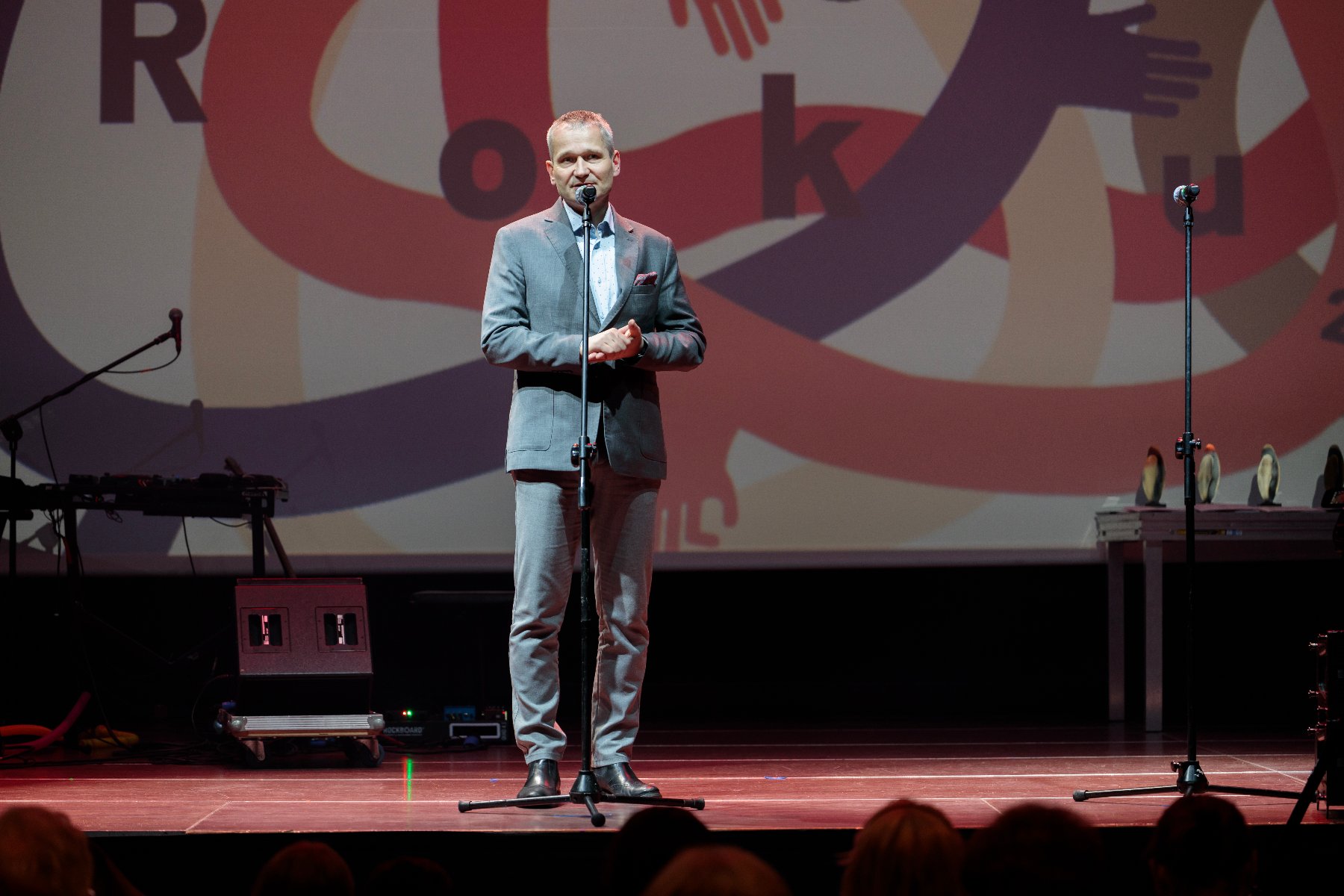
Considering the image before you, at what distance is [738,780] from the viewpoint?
3607 mm

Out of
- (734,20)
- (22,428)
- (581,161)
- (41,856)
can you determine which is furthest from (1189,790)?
(22,428)

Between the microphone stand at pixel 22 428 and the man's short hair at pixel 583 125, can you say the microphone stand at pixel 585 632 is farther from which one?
the microphone stand at pixel 22 428

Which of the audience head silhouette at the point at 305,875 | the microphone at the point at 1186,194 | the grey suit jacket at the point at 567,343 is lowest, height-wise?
the audience head silhouette at the point at 305,875

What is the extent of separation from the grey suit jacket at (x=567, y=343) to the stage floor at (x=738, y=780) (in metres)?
0.80

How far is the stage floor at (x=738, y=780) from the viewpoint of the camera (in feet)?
9.47

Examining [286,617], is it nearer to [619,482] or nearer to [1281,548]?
[619,482]

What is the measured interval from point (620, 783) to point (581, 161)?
1382mm

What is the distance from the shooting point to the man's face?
3.10 metres

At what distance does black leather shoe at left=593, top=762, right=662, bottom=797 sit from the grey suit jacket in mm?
659

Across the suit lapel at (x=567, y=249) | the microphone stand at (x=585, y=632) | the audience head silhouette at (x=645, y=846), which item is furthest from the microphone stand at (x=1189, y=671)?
the audience head silhouette at (x=645, y=846)

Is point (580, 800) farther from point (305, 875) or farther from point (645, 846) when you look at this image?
point (305, 875)

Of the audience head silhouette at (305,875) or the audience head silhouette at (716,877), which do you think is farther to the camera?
the audience head silhouette at (305,875)

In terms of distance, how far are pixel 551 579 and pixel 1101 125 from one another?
301 centimetres

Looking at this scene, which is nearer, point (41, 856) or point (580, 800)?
point (41, 856)
